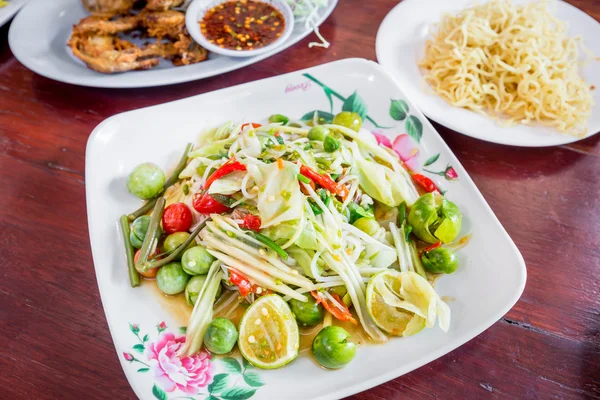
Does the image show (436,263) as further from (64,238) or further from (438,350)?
(64,238)

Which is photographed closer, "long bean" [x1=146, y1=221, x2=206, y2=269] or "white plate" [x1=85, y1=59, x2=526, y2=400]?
"white plate" [x1=85, y1=59, x2=526, y2=400]

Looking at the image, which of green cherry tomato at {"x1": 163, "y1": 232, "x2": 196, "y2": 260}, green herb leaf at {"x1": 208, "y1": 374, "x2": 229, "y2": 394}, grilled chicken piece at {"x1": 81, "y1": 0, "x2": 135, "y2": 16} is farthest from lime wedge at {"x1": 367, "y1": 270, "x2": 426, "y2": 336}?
grilled chicken piece at {"x1": 81, "y1": 0, "x2": 135, "y2": 16}

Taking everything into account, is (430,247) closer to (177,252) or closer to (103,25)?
(177,252)

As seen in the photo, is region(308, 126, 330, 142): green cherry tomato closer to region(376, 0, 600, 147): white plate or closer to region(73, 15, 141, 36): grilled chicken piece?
region(376, 0, 600, 147): white plate

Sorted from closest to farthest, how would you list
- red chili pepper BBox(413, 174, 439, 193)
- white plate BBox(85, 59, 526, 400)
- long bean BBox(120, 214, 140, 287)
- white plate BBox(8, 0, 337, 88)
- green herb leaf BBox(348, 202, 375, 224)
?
1. white plate BBox(85, 59, 526, 400)
2. long bean BBox(120, 214, 140, 287)
3. green herb leaf BBox(348, 202, 375, 224)
4. red chili pepper BBox(413, 174, 439, 193)
5. white plate BBox(8, 0, 337, 88)

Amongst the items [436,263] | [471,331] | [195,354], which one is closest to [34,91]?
[195,354]

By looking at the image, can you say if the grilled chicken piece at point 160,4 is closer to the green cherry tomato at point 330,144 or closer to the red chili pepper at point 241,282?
the green cherry tomato at point 330,144

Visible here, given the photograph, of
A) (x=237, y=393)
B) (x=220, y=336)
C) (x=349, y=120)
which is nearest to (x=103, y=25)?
(x=349, y=120)
